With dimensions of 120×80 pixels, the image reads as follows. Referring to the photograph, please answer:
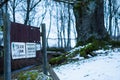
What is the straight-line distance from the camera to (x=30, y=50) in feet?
18.6

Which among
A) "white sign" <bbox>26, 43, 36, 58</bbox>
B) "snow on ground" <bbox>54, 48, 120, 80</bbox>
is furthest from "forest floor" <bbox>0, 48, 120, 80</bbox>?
"white sign" <bbox>26, 43, 36, 58</bbox>

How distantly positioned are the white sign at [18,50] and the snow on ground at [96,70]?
8.43ft

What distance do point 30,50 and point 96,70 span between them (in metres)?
2.91

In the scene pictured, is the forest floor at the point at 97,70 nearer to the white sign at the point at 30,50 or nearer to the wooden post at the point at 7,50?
the white sign at the point at 30,50

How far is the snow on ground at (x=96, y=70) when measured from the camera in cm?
737

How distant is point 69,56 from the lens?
11391 millimetres

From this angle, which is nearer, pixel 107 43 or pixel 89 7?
pixel 107 43

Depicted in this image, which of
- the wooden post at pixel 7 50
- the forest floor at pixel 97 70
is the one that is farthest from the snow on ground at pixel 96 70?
the wooden post at pixel 7 50

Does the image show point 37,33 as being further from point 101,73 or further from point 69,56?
point 69,56

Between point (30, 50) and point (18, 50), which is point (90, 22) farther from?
point (18, 50)

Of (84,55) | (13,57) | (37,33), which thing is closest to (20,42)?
(13,57)

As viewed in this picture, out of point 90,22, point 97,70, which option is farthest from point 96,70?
point 90,22

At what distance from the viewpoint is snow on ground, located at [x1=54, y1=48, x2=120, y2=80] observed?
737 centimetres

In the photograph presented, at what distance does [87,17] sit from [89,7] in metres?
0.44
